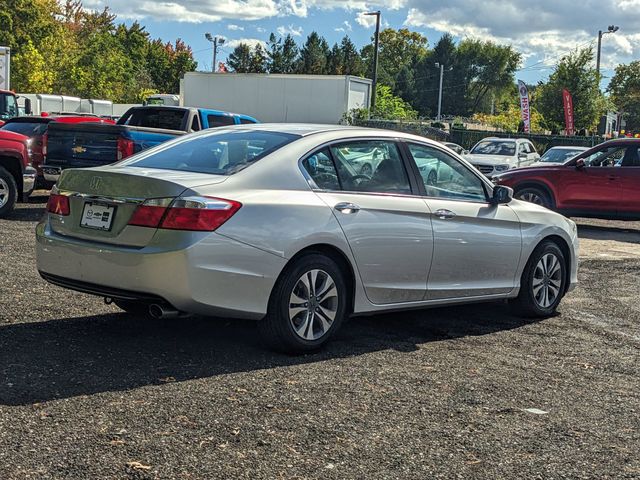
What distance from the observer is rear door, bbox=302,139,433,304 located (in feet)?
20.1

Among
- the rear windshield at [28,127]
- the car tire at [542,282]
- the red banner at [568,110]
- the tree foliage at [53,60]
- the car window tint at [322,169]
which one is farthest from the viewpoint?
the tree foliage at [53,60]

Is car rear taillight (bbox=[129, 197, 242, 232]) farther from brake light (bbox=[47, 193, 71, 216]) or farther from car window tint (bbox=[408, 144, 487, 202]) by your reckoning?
car window tint (bbox=[408, 144, 487, 202])

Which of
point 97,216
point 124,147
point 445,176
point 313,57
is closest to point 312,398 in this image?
point 97,216

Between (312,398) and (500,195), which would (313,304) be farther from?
(500,195)

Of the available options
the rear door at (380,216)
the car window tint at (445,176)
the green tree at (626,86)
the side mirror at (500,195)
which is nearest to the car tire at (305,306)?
the rear door at (380,216)

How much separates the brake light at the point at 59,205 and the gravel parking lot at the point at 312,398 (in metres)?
0.83

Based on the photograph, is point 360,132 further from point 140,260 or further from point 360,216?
point 140,260

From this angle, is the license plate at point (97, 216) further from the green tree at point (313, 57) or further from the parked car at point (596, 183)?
the green tree at point (313, 57)

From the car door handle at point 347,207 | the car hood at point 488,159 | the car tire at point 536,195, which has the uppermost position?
the car hood at point 488,159

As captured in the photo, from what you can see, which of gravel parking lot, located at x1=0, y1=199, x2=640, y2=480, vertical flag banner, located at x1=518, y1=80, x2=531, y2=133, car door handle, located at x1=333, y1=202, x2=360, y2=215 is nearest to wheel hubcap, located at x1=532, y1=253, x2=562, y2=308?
gravel parking lot, located at x1=0, y1=199, x2=640, y2=480

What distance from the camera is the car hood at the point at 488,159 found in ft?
80.6

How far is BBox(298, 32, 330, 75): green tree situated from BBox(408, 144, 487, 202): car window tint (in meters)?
100

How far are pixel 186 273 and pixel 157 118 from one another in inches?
428

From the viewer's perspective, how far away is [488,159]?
82.0ft
